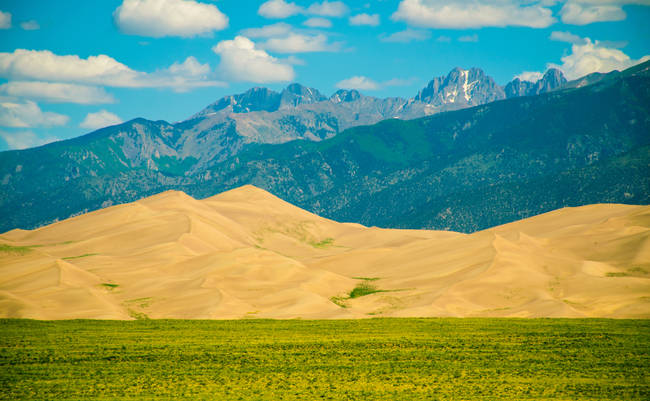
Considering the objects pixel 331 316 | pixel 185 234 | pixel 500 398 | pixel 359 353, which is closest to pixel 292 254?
pixel 185 234

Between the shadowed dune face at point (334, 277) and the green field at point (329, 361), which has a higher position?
the shadowed dune face at point (334, 277)

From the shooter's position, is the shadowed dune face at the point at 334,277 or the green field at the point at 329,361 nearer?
the green field at the point at 329,361

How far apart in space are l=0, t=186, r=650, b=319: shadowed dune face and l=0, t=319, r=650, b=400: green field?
21.6m

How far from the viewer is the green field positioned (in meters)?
41.2

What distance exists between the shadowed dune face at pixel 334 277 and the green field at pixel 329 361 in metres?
21.6

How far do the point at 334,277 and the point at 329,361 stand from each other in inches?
2838

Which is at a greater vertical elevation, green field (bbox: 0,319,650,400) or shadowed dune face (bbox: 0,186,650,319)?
shadowed dune face (bbox: 0,186,650,319)

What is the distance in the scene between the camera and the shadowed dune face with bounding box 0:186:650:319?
297ft

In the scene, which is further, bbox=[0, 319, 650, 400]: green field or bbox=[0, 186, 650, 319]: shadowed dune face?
bbox=[0, 186, 650, 319]: shadowed dune face

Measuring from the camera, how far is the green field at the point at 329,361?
135ft

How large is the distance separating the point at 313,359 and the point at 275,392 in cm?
927

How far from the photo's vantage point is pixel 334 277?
399 feet

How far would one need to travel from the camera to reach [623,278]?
101 m

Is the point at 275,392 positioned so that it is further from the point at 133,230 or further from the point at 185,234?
the point at 133,230
